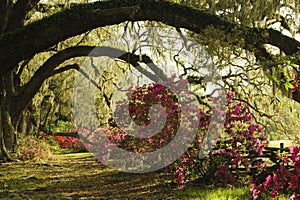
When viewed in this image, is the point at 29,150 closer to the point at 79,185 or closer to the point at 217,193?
the point at 79,185

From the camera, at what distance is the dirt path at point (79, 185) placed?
6.87 meters

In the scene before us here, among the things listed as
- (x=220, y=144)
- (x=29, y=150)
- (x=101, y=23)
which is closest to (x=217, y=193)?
(x=220, y=144)

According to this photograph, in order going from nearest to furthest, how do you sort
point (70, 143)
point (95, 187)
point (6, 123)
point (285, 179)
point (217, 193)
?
point (285, 179) < point (217, 193) < point (95, 187) < point (6, 123) < point (70, 143)

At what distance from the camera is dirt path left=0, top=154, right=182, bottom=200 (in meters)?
6.87

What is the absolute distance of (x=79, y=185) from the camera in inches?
335

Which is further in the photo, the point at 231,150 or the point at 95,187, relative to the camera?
the point at 95,187

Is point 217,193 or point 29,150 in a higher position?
point 29,150

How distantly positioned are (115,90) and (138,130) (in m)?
7.00

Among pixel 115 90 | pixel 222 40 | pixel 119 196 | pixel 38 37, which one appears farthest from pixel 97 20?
pixel 115 90

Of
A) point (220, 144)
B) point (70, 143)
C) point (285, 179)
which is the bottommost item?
point (285, 179)

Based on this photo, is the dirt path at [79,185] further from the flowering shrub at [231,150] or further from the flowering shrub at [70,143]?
the flowering shrub at [70,143]

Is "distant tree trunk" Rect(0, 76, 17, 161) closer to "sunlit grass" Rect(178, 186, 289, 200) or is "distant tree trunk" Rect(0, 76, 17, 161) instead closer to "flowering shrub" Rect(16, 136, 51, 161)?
"flowering shrub" Rect(16, 136, 51, 161)

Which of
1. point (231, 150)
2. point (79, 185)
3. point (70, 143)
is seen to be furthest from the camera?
point (70, 143)

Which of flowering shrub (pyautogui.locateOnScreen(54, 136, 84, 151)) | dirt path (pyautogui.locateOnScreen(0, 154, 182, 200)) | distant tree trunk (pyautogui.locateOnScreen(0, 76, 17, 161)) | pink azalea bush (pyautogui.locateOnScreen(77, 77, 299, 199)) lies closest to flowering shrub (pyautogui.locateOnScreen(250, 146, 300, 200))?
pink azalea bush (pyautogui.locateOnScreen(77, 77, 299, 199))
